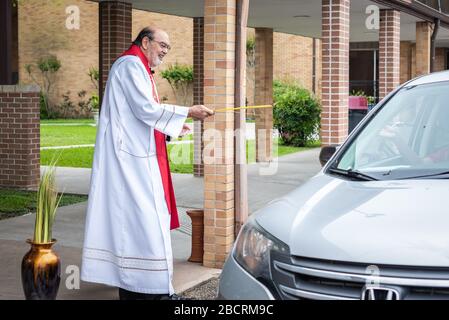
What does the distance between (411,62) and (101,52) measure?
16627 millimetres

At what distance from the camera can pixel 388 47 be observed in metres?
14.2

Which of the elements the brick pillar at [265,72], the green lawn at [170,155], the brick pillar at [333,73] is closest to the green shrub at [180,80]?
the green lawn at [170,155]

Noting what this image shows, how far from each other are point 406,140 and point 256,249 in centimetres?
149

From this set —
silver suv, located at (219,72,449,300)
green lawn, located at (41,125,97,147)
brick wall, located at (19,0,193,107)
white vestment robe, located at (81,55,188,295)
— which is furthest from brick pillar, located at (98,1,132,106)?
brick wall, located at (19,0,193,107)

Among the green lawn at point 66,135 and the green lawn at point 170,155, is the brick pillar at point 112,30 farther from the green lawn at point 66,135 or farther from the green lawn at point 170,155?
the green lawn at point 66,135

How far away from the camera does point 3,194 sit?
41.0 feet

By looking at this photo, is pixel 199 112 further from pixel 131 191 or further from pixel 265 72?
pixel 265 72

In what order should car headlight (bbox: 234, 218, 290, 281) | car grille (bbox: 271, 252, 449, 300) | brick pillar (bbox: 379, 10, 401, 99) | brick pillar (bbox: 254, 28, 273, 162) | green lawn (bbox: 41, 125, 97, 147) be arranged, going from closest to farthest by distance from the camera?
car grille (bbox: 271, 252, 449, 300) → car headlight (bbox: 234, 218, 290, 281) → brick pillar (bbox: 379, 10, 401, 99) → brick pillar (bbox: 254, 28, 273, 162) → green lawn (bbox: 41, 125, 97, 147)

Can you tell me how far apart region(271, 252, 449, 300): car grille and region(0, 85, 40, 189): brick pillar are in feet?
32.6

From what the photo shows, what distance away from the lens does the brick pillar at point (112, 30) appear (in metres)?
13.5

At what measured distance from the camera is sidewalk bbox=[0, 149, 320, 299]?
264 inches

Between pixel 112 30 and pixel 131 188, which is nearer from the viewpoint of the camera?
pixel 131 188

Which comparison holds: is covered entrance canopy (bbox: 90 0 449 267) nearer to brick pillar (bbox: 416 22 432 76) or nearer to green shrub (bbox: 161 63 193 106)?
brick pillar (bbox: 416 22 432 76)

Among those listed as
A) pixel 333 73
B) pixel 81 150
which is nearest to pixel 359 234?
pixel 333 73
